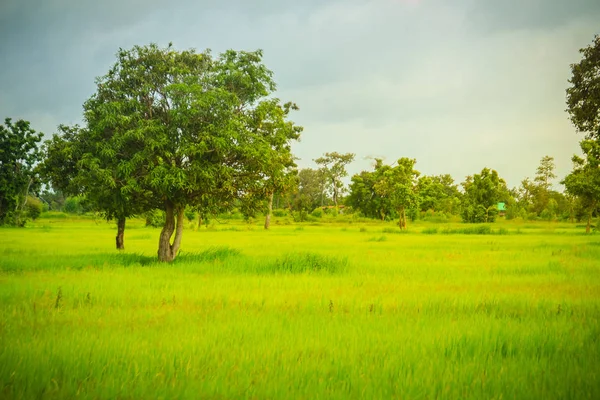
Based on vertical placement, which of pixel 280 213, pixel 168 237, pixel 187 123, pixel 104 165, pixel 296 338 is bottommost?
pixel 296 338

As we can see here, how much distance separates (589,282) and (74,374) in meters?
14.7

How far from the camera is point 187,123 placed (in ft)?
54.4

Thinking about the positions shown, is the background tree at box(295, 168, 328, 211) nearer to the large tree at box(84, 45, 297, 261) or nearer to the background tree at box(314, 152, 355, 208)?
the background tree at box(314, 152, 355, 208)

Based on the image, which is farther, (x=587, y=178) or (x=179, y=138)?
(x=587, y=178)

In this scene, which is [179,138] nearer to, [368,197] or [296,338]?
[296,338]

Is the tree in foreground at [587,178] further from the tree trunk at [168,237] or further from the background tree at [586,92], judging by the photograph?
the tree trunk at [168,237]

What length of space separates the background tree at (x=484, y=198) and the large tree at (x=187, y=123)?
230 ft

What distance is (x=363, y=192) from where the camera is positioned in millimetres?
92375

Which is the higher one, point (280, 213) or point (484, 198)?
point (484, 198)

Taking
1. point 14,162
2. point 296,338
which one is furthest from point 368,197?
point 296,338

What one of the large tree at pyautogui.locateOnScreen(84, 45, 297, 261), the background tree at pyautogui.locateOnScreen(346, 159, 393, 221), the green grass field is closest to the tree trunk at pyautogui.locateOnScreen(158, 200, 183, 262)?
the large tree at pyautogui.locateOnScreen(84, 45, 297, 261)

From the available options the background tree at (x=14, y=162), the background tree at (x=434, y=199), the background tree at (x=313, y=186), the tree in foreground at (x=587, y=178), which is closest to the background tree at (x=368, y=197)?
the background tree at (x=434, y=199)

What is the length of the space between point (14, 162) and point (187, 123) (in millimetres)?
45484

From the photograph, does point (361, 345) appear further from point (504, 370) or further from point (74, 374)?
point (74, 374)
